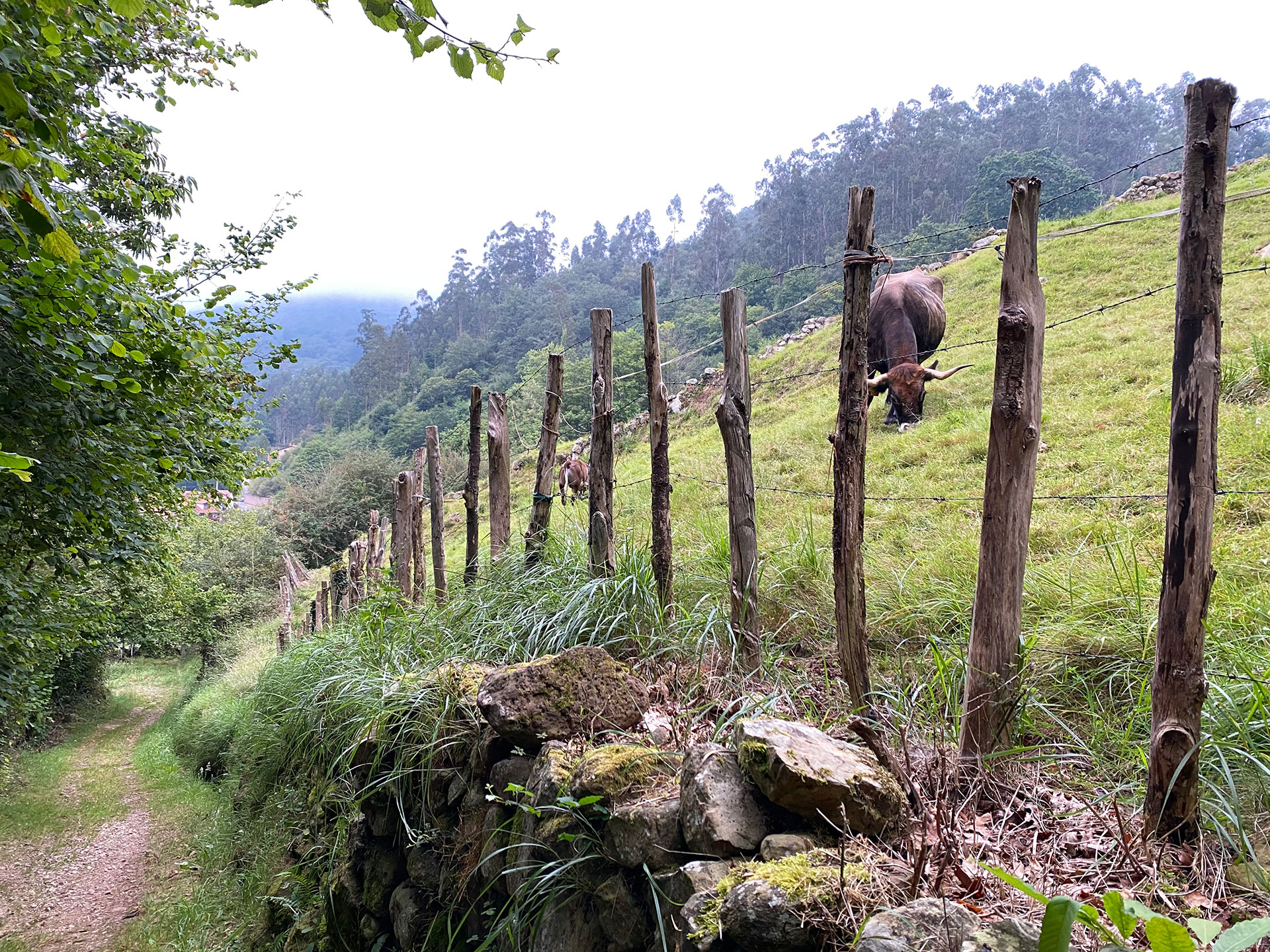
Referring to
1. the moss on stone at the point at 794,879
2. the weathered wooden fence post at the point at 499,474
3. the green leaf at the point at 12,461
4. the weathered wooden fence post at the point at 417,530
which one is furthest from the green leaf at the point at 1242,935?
the weathered wooden fence post at the point at 417,530

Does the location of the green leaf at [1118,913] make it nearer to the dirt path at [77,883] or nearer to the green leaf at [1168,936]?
the green leaf at [1168,936]

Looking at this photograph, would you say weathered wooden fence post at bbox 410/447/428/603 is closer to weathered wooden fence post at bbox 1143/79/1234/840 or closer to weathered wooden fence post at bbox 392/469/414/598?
weathered wooden fence post at bbox 392/469/414/598

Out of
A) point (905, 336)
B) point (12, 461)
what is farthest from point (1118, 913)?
point (905, 336)

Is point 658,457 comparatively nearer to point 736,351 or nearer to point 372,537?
point 736,351

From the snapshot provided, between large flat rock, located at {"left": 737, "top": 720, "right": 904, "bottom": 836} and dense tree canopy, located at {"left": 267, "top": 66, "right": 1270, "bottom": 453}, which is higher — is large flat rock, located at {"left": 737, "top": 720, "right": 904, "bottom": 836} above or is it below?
below

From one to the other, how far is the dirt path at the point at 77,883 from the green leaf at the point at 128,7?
8.98 m

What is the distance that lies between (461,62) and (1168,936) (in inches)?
92.1

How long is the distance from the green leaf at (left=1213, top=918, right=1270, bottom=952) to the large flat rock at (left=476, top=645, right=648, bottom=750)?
90.9 inches

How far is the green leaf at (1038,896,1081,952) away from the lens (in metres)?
1.10

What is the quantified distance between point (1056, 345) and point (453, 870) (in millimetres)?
9835

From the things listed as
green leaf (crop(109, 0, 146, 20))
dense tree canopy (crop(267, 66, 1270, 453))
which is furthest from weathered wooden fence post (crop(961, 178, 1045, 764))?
dense tree canopy (crop(267, 66, 1270, 453))

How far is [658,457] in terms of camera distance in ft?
13.2

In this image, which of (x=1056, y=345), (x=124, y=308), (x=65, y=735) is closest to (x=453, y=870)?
(x=124, y=308)

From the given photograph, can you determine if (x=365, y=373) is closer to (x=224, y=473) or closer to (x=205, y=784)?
(x=205, y=784)
